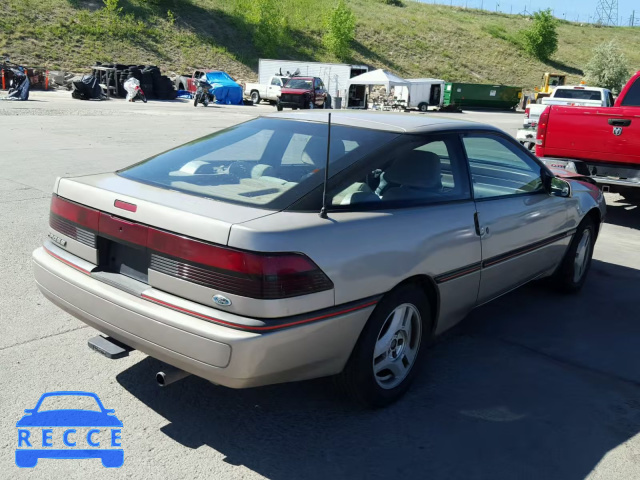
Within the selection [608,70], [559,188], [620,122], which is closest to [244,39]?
[608,70]

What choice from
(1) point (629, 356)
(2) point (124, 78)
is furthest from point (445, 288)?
(2) point (124, 78)

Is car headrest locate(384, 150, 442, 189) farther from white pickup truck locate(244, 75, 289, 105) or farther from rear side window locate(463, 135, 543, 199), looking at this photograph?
white pickup truck locate(244, 75, 289, 105)

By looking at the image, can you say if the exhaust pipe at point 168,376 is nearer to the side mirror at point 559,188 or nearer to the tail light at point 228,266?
the tail light at point 228,266

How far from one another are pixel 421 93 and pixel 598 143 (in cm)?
3626

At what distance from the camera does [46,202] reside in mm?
7637

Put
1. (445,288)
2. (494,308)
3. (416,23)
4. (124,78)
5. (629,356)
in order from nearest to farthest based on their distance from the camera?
(445,288), (629,356), (494,308), (124,78), (416,23)

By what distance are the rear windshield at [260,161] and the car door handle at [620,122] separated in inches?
223

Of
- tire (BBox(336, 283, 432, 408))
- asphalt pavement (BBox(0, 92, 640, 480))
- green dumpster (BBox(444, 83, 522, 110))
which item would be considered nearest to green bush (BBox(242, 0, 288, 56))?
green dumpster (BBox(444, 83, 522, 110))

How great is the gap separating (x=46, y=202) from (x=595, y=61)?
204 ft

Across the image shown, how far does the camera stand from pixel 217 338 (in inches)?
104

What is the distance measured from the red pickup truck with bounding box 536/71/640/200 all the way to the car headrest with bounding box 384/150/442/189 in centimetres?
535

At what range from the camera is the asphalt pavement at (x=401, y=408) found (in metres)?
2.92

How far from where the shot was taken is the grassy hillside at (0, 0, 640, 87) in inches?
1842

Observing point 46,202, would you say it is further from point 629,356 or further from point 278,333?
point 629,356
